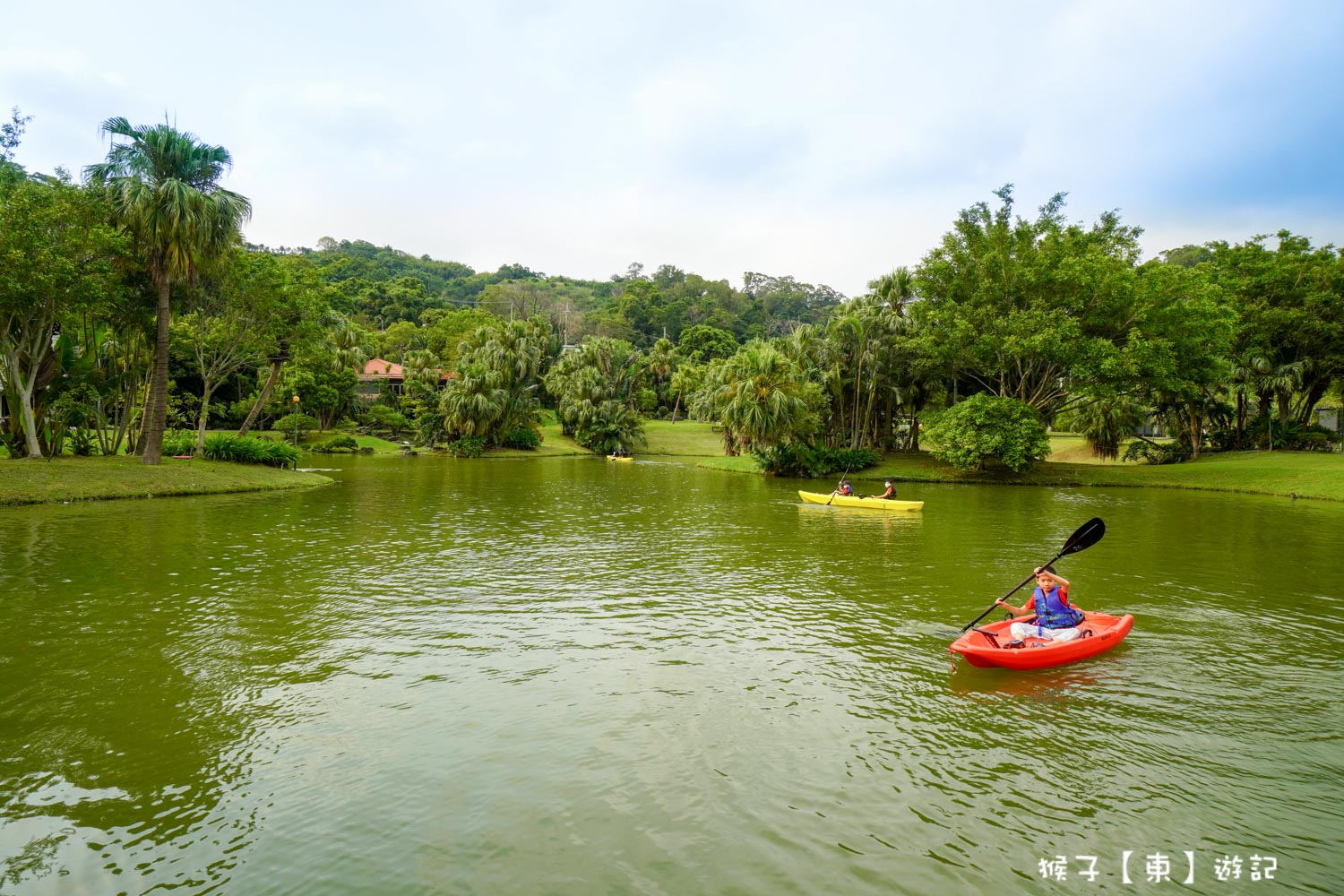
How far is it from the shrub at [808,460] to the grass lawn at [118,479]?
93.9 feet

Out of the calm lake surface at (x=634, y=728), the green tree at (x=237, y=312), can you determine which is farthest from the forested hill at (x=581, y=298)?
the calm lake surface at (x=634, y=728)

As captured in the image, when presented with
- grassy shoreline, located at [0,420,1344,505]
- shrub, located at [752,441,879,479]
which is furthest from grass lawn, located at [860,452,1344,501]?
shrub, located at [752,441,879,479]

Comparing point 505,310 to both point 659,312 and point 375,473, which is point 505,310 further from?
point 375,473

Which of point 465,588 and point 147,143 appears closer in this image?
point 465,588

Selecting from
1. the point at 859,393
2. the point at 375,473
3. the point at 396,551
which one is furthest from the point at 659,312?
the point at 396,551

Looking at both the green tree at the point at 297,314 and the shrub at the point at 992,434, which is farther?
the shrub at the point at 992,434

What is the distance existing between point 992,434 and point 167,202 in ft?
139

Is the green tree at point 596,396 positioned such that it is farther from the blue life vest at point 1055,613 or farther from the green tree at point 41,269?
the blue life vest at point 1055,613

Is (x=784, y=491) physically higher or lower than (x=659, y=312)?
lower

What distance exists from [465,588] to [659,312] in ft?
427

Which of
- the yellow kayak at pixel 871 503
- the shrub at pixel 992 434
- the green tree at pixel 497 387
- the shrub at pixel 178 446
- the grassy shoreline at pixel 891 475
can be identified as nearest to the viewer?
the grassy shoreline at pixel 891 475

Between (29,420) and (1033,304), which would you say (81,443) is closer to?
(29,420)

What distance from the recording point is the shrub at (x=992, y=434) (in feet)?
137

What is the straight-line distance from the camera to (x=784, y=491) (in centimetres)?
3831
